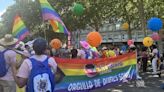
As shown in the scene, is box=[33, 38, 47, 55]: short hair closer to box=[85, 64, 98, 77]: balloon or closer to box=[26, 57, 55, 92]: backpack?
box=[26, 57, 55, 92]: backpack

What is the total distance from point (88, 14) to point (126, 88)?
23.4m

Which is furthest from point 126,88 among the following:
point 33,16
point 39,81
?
point 33,16

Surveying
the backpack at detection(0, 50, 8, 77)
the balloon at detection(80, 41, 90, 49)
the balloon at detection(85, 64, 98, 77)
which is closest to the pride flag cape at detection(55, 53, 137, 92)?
the balloon at detection(85, 64, 98, 77)

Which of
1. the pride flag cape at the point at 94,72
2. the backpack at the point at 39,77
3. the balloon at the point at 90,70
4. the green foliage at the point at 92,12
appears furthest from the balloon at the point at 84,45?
the green foliage at the point at 92,12

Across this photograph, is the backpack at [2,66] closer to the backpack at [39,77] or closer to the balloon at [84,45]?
the backpack at [39,77]

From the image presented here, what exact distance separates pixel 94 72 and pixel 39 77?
223 inches

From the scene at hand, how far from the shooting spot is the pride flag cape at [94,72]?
10.5 metres

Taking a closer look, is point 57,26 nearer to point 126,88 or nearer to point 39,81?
point 126,88

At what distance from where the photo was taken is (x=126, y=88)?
1440 cm

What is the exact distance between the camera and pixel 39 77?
18.9ft

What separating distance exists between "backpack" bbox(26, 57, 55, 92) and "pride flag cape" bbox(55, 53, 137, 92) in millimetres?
3785

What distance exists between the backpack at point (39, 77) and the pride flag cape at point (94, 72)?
378 centimetres

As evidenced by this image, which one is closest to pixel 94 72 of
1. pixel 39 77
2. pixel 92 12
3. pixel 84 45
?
pixel 84 45

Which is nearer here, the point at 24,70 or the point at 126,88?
the point at 24,70
